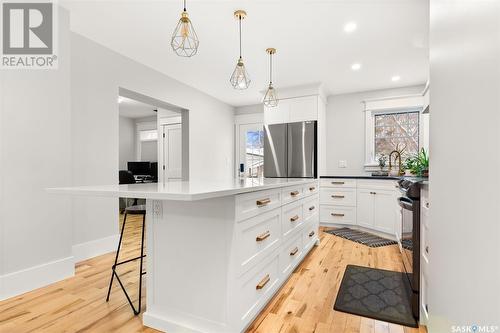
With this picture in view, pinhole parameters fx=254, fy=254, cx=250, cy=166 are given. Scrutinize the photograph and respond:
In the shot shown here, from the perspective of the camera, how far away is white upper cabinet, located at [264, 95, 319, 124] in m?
4.45

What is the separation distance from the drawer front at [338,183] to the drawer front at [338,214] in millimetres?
370

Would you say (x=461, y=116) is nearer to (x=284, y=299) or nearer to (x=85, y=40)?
(x=284, y=299)

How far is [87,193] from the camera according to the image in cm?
120

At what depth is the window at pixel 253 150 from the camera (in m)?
6.22

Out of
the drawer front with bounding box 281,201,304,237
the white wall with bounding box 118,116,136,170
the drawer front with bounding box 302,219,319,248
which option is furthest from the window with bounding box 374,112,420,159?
the white wall with bounding box 118,116,136,170

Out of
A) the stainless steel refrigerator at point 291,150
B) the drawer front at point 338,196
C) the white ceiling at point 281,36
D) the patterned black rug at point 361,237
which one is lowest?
the patterned black rug at point 361,237

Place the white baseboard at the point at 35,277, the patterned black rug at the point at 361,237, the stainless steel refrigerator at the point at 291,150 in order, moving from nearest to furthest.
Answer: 1. the white baseboard at the point at 35,277
2. the patterned black rug at the point at 361,237
3. the stainless steel refrigerator at the point at 291,150

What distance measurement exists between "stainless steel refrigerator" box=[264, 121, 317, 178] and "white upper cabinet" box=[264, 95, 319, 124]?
0.34ft

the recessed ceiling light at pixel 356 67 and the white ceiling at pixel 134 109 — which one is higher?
the white ceiling at pixel 134 109

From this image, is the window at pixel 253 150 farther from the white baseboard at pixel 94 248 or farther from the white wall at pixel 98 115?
the white baseboard at pixel 94 248

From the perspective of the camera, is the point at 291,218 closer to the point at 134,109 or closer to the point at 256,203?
A: the point at 256,203

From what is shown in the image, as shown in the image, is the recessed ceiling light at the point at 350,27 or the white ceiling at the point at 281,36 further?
the recessed ceiling light at the point at 350,27

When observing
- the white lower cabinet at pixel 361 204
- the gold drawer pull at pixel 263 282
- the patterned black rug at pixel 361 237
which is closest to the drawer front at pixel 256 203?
the gold drawer pull at pixel 263 282

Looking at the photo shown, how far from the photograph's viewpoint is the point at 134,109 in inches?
265
